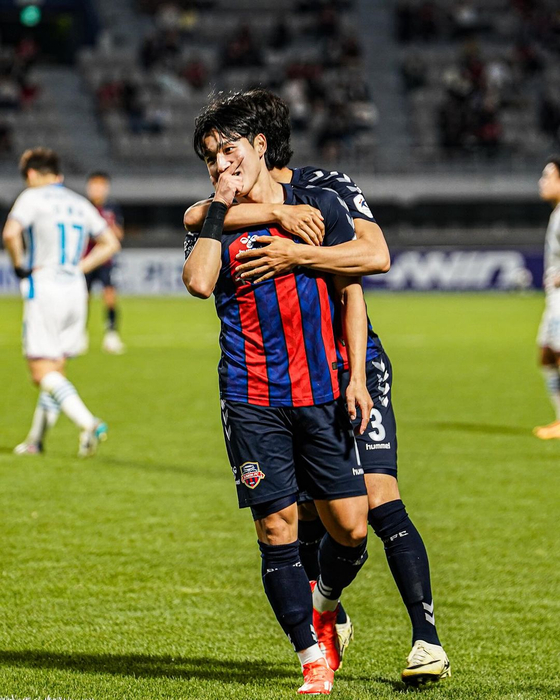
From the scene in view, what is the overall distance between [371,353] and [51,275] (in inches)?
188

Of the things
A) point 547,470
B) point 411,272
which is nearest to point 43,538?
point 547,470

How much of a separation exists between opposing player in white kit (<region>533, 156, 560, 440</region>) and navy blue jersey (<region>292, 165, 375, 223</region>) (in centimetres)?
518

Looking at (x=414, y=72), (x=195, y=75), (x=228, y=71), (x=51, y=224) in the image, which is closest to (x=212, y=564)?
(x=51, y=224)

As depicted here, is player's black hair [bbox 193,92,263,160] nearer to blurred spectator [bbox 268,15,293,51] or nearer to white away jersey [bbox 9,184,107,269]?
A: white away jersey [bbox 9,184,107,269]

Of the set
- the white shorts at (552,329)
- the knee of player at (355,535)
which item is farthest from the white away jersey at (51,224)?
the knee of player at (355,535)

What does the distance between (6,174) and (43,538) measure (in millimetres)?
26809

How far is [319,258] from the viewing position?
3564mm

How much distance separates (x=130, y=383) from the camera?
43.7 feet

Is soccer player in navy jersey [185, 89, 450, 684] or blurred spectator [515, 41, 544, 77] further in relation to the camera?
blurred spectator [515, 41, 544, 77]

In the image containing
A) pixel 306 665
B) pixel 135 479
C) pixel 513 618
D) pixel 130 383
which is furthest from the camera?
pixel 130 383

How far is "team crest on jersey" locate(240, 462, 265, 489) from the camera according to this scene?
3543 millimetres

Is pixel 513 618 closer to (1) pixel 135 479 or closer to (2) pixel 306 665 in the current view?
(2) pixel 306 665

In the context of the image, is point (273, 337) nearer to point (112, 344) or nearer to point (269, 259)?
point (269, 259)

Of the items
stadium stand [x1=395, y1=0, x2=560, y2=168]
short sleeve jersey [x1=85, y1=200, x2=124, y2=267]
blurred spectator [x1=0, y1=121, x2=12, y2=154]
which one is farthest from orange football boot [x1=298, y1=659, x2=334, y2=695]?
stadium stand [x1=395, y1=0, x2=560, y2=168]
